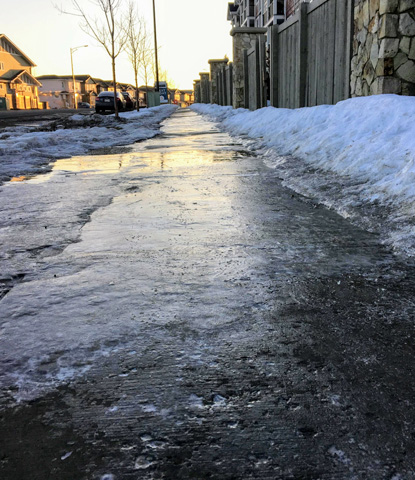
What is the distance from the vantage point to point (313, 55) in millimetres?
8977

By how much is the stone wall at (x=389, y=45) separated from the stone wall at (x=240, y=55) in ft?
38.4

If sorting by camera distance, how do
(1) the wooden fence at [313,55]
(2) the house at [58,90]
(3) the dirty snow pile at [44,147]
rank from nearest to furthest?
(3) the dirty snow pile at [44,147] < (1) the wooden fence at [313,55] < (2) the house at [58,90]

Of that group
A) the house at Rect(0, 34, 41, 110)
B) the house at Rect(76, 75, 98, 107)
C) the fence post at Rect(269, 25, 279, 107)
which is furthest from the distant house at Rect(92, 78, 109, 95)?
the fence post at Rect(269, 25, 279, 107)

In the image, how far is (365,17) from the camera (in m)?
6.38

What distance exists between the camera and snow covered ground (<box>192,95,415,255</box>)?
3342mm

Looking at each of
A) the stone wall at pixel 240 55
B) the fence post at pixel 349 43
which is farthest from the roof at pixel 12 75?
the fence post at pixel 349 43

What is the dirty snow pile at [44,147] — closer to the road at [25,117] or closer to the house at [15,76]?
the road at [25,117]

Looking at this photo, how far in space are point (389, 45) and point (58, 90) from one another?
95633mm

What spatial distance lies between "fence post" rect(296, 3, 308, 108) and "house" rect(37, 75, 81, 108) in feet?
282

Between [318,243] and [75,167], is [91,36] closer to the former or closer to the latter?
[75,167]

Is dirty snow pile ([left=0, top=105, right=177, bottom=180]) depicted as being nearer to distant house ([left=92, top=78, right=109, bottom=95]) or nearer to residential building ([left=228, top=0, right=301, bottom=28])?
residential building ([left=228, top=0, right=301, bottom=28])

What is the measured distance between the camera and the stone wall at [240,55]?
18.0 meters

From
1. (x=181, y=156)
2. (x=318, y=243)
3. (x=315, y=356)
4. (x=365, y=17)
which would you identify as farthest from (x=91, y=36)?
(x=315, y=356)

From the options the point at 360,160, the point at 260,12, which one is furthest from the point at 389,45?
the point at 260,12
